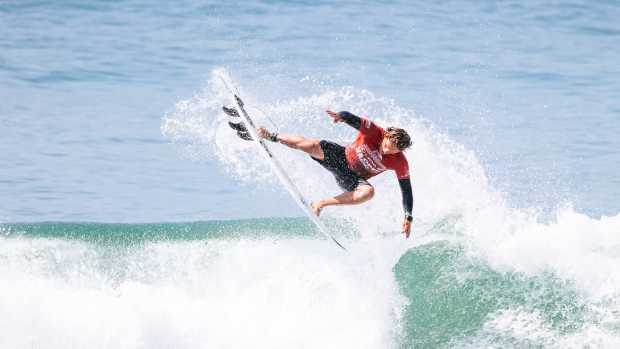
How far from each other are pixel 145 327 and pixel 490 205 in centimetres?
444

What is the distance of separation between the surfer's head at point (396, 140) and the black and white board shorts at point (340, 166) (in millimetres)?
540

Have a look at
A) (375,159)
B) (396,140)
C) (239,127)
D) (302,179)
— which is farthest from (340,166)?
(302,179)

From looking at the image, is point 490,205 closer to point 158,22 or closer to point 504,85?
point 504,85

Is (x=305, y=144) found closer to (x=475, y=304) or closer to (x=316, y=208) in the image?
(x=316, y=208)

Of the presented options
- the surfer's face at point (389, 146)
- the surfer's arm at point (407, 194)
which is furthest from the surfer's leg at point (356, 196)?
the surfer's face at point (389, 146)

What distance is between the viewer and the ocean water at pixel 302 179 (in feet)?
34.6

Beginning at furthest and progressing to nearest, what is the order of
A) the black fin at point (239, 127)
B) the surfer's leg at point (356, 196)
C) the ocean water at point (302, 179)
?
the black fin at point (239, 127), the ocean water at point (302, 179), the surfer's leg at point (356, 196)

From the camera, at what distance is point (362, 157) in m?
10.2

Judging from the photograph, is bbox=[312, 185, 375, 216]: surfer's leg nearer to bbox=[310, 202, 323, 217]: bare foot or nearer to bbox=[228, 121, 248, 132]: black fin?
bbox=[310, 202, 323, 217]: bare foot

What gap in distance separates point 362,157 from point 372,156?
0.11 metres

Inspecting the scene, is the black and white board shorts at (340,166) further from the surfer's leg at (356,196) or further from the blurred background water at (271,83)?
the blurred background water at (271,83)

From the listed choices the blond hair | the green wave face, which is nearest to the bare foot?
the blond hair

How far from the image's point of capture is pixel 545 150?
745 inches

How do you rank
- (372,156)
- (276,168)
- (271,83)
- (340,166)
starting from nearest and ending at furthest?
1. (372,156)
2. (340,166)
3. (276,168)
4. (271,83)
